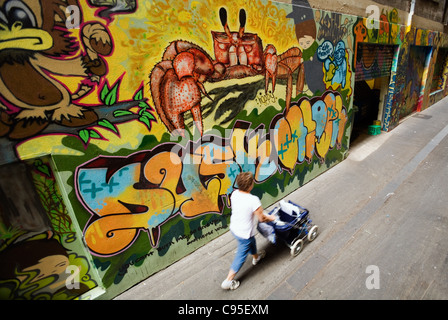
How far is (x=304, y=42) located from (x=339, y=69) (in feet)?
5.39

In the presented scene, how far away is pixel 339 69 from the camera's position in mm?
5355

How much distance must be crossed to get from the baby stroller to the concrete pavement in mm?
237

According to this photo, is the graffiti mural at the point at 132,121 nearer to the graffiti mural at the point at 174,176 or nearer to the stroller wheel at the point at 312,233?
the graffiti mural at the point at 174,176

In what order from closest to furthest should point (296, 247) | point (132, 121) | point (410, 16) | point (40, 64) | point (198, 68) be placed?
1. point (40, 64)
2. point (132, 121)
3. point (198, 68)
4. point (296, 247)
5. point (410, 16)

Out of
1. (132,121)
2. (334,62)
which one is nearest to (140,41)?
(132,121)

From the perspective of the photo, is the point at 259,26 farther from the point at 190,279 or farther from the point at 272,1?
the point at 190,279

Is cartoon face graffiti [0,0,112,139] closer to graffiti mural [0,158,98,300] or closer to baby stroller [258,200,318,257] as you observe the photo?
graffiti mural [0,158,98,300]

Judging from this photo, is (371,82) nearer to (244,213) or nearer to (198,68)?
(198,68)

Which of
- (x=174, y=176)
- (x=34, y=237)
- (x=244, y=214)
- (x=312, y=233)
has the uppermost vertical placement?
(x=174, y=176)

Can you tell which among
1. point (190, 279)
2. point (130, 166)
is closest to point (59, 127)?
point (130, 166)

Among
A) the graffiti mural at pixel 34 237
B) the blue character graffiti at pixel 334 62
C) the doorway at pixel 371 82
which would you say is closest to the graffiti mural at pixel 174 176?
the graffiti mural at pixel 34 237

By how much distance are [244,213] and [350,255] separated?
7.06ft

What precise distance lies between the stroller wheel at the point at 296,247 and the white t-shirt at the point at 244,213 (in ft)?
3.16

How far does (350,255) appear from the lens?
3430 millimetres
